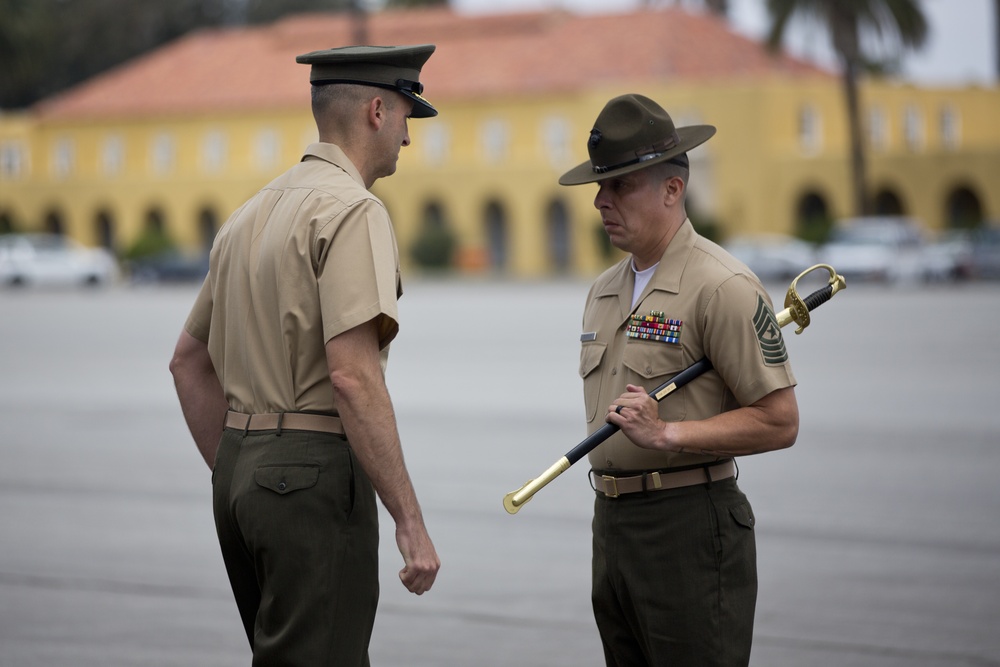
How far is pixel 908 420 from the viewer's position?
13344 mm

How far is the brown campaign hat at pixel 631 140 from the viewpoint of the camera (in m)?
3.98

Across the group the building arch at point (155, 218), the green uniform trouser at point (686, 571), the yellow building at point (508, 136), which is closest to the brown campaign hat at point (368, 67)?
the green uniform trouser at point (686, 571)

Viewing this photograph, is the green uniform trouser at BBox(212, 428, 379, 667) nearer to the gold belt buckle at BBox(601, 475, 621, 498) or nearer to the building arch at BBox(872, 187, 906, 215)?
the gold belt buckle at BBox(601, 475, 621, 498)

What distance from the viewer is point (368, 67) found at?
12.6ft

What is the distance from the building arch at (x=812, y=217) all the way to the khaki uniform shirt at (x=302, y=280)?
47920 mm

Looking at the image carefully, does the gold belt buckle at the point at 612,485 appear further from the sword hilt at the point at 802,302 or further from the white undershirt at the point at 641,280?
the sword hilt at the point at 802,302

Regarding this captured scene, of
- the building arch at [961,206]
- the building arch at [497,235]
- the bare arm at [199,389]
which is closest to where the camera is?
the bare arm at [199,389]

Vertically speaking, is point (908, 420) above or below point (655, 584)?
below

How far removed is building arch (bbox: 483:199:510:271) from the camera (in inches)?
2483

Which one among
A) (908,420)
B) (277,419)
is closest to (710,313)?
(277,419)

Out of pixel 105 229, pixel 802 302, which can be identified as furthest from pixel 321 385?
pixel 105 229

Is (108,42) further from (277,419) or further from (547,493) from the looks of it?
(277,419)

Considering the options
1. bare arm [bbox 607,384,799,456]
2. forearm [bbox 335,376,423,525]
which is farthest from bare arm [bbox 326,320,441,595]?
bare arm [bbox 607,384,799,456]

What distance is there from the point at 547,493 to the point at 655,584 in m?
6.30
